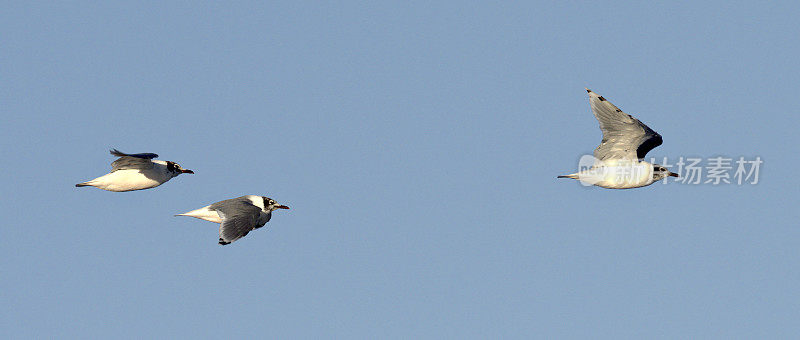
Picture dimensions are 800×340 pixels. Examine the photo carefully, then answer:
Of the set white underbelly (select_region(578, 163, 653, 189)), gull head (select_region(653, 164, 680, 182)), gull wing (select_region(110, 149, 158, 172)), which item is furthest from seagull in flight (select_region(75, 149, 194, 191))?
gull head (select_region(653, 164, 680, 182))

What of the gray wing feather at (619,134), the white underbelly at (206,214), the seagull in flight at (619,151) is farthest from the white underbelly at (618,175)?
the white underbelly at (206,214)

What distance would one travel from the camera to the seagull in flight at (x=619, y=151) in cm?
2964

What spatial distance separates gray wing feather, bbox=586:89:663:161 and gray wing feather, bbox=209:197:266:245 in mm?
8408

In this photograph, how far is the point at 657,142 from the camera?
3069cm

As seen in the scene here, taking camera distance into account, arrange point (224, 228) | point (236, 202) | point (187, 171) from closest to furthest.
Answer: point (224, 228) < point (236, 202) < point (187, 171)

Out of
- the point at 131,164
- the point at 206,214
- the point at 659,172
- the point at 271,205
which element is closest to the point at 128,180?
the point at 131,164

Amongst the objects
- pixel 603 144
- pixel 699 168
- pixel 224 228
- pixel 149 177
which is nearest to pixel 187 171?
pixel 149 177

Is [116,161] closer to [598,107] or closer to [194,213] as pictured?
[194,213]

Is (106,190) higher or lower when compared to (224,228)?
higher

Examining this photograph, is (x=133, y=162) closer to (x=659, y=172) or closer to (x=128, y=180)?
(x=128, y=180)

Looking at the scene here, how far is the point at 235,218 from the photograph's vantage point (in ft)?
95.8

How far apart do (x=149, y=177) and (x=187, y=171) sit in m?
1.49

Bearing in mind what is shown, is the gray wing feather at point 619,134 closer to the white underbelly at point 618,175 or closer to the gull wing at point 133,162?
the white underbelly at point 618,175

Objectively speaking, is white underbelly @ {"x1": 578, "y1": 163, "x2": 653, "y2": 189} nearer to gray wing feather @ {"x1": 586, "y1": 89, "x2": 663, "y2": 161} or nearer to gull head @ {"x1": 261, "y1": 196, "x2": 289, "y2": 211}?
gray wing feather @ {"x1": 586, "y1": 89, "x2": 663, "y2": 161}
